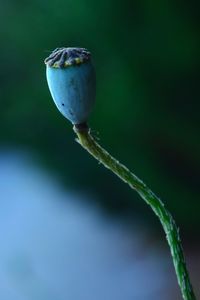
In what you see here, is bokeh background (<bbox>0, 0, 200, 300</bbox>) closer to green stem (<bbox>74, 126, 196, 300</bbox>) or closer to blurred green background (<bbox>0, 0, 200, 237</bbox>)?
blurred green background (<bbox>0, 0, 200, 237</bbox>)

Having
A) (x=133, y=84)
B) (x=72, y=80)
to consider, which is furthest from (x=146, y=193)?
(x=133, y=84)

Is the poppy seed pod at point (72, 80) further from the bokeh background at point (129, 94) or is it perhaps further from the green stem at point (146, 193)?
the bokeh background at point (129, 94)

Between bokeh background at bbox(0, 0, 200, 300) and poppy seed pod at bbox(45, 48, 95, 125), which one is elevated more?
bokeh background at bbox(0, 0, 200, 300)

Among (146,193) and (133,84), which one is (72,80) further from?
(133,84)

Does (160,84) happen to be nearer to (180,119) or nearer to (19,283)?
(180,119)

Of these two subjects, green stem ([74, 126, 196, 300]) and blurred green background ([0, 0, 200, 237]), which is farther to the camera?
blurred green background ([0, 0, 200, 237])

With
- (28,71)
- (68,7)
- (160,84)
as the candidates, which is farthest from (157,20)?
(28,71)

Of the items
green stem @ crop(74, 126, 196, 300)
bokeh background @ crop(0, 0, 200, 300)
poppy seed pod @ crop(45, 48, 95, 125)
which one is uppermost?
bokeh background @ crop(0, 0, 200, 300)

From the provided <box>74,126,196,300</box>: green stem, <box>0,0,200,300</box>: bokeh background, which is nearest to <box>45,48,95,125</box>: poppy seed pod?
<box>74,126,196,300</box>: green stem
